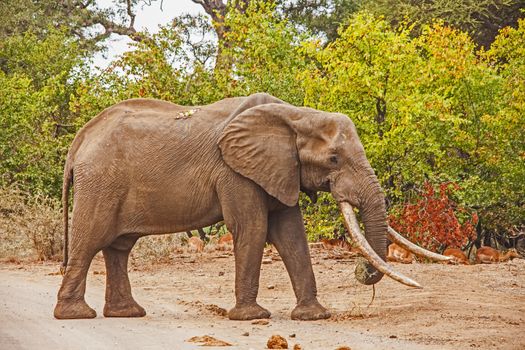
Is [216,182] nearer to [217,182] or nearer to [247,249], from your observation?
[217,182]

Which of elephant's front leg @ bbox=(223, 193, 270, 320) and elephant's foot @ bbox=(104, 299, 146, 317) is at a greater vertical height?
elephant's front leg @ bbox=(223, 193, 270, 320)

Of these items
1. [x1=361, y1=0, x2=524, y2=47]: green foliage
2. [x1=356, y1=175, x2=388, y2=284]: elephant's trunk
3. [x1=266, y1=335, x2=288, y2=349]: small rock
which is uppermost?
[x1=361, y1=0, x2=524, y2=47]: green foliage

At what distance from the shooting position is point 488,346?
921 cm

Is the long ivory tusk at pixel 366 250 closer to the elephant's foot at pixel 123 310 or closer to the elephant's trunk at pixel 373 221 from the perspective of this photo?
the elephant's trunk at pixel 373 221

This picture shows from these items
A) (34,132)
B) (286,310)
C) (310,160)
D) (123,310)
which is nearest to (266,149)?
(310,160)

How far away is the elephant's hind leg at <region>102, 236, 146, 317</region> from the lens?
11.9 meters

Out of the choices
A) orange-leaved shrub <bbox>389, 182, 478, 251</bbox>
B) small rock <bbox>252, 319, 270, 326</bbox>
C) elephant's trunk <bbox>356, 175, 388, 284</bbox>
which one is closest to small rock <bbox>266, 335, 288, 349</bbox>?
small rock <bbox>252, 319, 270, 326</bbox>

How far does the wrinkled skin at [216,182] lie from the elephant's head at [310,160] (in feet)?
0.03

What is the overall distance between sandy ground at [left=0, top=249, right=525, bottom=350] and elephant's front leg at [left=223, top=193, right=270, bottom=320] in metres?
0.22

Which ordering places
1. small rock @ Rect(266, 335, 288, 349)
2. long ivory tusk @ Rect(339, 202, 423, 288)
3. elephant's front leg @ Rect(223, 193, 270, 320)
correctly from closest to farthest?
small rock @ Rect(266, 335, 288, 349), long ivory tusk @ Rect(339, 202, 423, 288), elephant's front leg @ Rect(223, 193, 270, 320)

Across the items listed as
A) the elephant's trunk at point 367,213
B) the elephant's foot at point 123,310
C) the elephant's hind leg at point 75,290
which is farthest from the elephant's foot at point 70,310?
the elephant's trunk at point 367,213

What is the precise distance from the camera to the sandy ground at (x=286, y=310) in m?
9.56

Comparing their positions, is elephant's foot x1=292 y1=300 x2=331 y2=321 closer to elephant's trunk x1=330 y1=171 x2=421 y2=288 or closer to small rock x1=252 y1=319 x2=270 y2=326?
small rock x1=252 y1=319 x2=270 y2=326

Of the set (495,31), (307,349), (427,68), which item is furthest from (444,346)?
(495,31)
